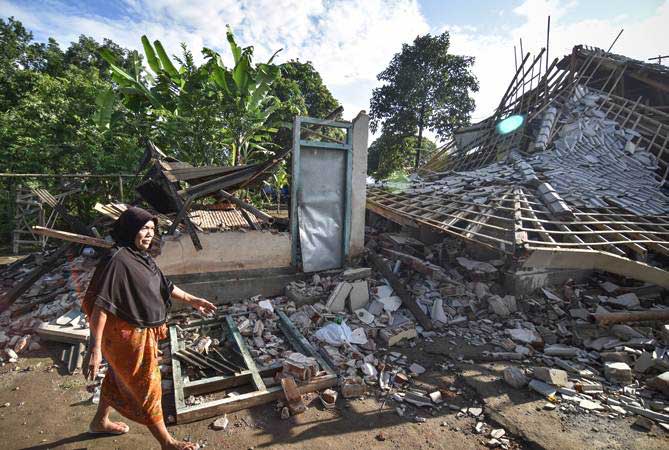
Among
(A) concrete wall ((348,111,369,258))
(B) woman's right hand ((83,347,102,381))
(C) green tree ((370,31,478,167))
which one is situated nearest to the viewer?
(B) woman's right hand ((83,347,102,381))

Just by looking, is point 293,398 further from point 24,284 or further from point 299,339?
point 24,284

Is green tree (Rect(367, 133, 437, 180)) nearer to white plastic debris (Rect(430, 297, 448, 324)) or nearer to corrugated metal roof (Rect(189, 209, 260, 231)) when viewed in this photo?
corrugated metal roof (Rect(189, 209, 260, 231))

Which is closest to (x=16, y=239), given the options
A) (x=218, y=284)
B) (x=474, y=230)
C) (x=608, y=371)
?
(x=218, y=284)

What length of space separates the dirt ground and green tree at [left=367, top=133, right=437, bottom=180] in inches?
594

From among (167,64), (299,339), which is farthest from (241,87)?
(299,339)

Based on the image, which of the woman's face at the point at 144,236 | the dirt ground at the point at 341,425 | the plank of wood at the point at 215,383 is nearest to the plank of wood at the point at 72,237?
the dirt ground at the point at 341,425

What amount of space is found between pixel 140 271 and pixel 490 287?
5230 mm

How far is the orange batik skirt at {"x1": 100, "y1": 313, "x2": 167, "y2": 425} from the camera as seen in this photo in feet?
6.85

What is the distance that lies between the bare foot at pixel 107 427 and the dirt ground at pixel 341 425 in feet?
0.21

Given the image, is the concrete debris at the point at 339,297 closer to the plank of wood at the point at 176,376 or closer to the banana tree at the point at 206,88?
the plank of wood at the point at 176,376

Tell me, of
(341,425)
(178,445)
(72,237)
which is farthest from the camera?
(72,237)

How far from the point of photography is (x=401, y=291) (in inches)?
204

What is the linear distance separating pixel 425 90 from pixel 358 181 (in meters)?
12.3

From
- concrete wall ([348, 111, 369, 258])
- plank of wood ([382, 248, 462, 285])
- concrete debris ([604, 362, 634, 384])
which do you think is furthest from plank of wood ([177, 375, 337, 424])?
concrete debris ([604, 362, 634, 384])
